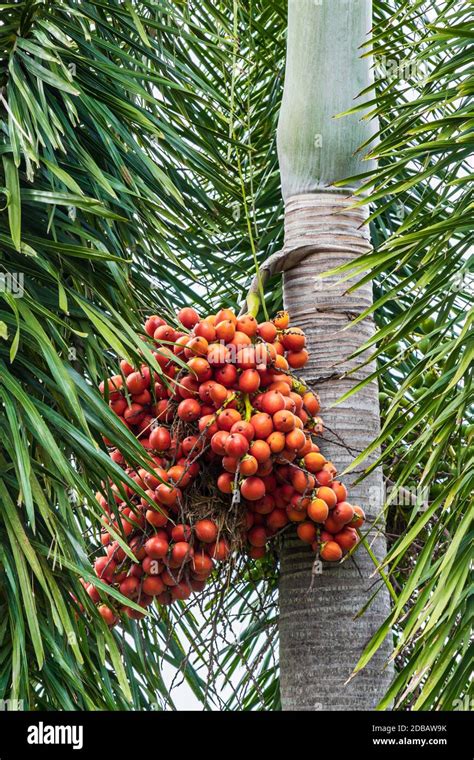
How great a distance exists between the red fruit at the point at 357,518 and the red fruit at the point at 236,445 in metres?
0.30

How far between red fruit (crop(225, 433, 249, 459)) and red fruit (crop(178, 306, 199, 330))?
35 cm

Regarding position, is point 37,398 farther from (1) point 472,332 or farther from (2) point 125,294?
(1) point 472,332

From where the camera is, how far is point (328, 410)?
2326mm

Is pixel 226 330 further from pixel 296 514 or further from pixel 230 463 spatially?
pixel 296 514

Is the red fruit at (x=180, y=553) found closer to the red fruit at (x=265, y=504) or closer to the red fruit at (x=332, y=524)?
the red fruit at (x=265, y=504)

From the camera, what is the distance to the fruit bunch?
2.05 m

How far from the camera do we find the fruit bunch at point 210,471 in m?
2.05

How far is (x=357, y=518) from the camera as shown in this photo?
216cm

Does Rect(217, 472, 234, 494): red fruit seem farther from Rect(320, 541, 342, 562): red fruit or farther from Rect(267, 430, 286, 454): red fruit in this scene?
Rect(320, 541, 342, 562): red fruit

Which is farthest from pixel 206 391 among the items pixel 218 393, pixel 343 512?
pixel 343 512

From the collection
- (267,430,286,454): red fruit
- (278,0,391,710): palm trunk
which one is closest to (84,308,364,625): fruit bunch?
(267,430,286,454): red fruit

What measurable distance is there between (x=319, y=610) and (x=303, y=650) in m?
0.08

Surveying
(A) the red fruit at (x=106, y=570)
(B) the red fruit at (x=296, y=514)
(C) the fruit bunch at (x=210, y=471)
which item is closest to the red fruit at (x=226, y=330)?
(C) the fruit bunch at (x=210, y=471)

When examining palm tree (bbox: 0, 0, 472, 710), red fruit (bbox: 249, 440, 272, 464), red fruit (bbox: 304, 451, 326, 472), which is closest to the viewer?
palm tree (bbox: 0, 0, 472, 710)
